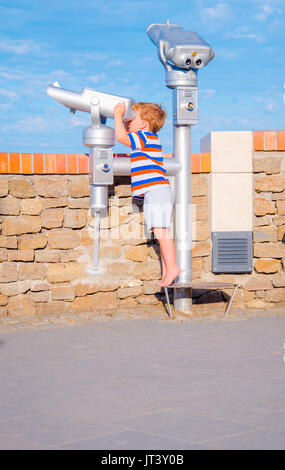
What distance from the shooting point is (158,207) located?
673 cm

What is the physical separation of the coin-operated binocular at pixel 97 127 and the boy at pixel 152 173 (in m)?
0.14

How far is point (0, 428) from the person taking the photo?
131 inches

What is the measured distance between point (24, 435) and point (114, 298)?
162 inches

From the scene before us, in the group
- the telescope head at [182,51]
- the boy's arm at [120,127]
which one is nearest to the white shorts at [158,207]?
the boy's arm at [120,127]

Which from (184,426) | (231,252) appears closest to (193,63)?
(231,252)

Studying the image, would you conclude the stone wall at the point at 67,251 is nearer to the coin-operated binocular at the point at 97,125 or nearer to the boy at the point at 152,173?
the coin-operated binocular at the point at 97,125

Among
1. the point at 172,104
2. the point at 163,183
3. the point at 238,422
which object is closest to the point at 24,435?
the point at 238,422

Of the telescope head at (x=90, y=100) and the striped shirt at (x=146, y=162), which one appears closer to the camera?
the striped shirt at (x=146, y=162)

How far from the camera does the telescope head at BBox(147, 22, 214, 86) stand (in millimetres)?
6691

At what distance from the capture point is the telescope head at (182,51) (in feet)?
22.0

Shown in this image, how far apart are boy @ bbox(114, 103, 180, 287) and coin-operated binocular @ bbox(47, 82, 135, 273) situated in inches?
5.7

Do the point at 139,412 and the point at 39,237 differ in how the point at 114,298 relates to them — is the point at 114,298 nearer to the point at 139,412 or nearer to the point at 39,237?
the point at 39,237

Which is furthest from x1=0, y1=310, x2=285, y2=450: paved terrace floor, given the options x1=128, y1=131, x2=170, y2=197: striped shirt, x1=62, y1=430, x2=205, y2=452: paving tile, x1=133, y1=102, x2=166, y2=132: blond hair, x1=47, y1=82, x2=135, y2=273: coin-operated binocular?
x1=133, y1=102, x2=166, y2=132: blond hair

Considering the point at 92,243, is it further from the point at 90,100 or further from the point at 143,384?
the point at 143,384
